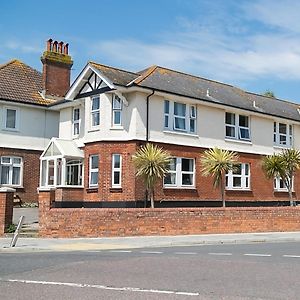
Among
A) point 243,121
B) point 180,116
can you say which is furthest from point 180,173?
point 243,121

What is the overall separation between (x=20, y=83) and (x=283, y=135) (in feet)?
59.2

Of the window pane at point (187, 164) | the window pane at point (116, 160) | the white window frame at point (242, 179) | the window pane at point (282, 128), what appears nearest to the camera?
the window pane at point (116, 160)

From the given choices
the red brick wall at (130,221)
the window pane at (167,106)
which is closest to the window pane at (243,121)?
the window pane at (167,106)

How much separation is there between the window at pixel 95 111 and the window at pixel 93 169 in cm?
193

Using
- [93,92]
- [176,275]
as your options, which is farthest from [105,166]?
[176,275]

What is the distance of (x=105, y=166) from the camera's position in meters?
28.0

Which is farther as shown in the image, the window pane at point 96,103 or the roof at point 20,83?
the roof at point 20,83

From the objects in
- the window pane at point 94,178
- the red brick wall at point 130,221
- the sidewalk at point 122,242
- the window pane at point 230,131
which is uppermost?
the window pane at point 230,131

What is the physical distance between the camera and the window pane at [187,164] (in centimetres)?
3004

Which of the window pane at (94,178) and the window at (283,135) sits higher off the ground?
the window at (283,135)

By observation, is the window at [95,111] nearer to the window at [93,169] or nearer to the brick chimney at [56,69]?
the window at [93,169]

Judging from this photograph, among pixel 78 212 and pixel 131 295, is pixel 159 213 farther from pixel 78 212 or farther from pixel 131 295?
pixel 131 295

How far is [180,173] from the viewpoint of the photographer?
2966cm

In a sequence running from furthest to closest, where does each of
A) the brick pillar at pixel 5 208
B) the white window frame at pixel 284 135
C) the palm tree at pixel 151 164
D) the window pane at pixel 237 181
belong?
the white window frame at pixel 284 135, the window pane at pixel 237 181, the palm tree at pixel 151 164, the brick pillar at pixel 5 208
